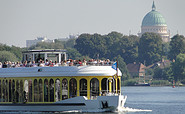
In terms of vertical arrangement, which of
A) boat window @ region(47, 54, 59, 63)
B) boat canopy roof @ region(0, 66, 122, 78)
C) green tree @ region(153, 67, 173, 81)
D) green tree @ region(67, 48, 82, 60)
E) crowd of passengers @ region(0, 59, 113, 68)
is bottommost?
boat canopy roof @ region(0, 66, 122, 78)

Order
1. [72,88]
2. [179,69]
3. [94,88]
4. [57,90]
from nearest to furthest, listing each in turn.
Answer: [94,88] < [72,88] < [57,90] < [179,69]

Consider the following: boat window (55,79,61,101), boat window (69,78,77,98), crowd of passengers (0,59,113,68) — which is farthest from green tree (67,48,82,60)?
boat window (69,78,77,98)

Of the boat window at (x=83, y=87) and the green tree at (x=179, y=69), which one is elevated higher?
the green tree at (x=179, y=69)

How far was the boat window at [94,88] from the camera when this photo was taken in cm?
5359

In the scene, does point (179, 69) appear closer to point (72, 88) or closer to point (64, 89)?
point (64, 89)

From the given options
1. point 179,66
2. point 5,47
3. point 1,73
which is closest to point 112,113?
point 1,73

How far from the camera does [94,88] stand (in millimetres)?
53750

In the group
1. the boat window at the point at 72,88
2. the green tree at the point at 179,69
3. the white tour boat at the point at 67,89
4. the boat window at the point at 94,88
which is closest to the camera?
the white tour boat at the point at 67,89

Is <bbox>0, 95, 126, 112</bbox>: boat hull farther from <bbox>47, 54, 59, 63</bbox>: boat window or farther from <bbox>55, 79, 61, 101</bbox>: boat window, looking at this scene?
<bbox>47, 54, 59, 63</bbox>: boat window

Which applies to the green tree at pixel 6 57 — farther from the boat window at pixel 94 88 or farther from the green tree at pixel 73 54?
the boat window at pixel 94 88

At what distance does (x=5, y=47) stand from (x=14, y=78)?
8866cm

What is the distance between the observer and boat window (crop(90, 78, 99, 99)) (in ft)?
176

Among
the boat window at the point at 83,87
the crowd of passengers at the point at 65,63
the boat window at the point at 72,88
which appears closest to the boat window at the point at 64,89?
the boat window at the point at 72,88

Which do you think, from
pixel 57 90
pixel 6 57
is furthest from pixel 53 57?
pixel 6 57
